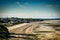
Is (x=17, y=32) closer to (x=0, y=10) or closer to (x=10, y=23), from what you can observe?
(x=10, y=23)

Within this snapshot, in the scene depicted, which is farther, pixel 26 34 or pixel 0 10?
pixel 0 10

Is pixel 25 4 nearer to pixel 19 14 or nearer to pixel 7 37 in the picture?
pixel 19 14

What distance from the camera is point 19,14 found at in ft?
10.5

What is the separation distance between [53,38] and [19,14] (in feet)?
3.34

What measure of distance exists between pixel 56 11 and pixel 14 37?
1.23 meters

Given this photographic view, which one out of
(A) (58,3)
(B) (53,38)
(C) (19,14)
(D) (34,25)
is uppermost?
(A) (58,3)

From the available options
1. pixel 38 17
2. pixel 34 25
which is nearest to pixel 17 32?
pixel 34 25

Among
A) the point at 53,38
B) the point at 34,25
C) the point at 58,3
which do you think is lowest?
the point at 53,38

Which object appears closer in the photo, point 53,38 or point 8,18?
point 53,38

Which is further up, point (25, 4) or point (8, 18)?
point (25, 4)

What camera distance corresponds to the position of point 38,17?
3.21 meters

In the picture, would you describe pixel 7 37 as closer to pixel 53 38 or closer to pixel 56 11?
pixel 53 38

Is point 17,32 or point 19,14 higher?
point 19,14

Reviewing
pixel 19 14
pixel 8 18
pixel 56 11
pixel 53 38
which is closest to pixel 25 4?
pixel 19 14
